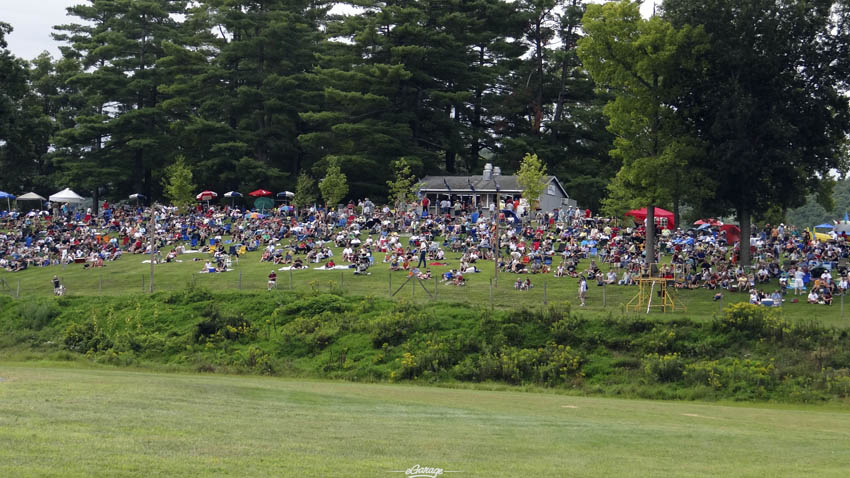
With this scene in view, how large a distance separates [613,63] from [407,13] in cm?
3467

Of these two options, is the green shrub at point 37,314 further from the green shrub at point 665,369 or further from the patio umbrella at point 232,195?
the patio umbrella at point 232,195

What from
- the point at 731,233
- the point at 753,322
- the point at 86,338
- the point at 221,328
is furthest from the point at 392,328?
the point at 731,233

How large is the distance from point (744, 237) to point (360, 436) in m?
36.2

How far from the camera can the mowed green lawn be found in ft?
43.1

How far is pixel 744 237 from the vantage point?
4725 cm

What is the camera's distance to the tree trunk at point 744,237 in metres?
46.8

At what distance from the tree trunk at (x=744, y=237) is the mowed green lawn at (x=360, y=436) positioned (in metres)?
24.5

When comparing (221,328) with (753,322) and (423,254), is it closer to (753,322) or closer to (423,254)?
(423,254)

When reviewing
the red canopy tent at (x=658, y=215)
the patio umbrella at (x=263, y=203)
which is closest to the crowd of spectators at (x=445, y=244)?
the red canopy tent at (x=658, y=215)

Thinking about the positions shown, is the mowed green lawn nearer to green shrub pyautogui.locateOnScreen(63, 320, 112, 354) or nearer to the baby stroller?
green shrub pyautogui.locateOnScreen(63, 320, 112, 354)

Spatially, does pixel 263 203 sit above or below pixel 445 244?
above

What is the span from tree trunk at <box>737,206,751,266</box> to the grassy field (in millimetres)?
5225

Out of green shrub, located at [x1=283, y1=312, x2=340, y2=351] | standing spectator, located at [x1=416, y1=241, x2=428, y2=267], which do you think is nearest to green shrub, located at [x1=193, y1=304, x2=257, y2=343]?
green shrub, located at [x1=283, y1=312, x2=340, y2=351]

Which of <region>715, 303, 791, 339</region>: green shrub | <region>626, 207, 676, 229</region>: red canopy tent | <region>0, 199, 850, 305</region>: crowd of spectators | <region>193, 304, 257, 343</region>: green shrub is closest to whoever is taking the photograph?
<region>715, 303, 791, 339</region>: green shrub
